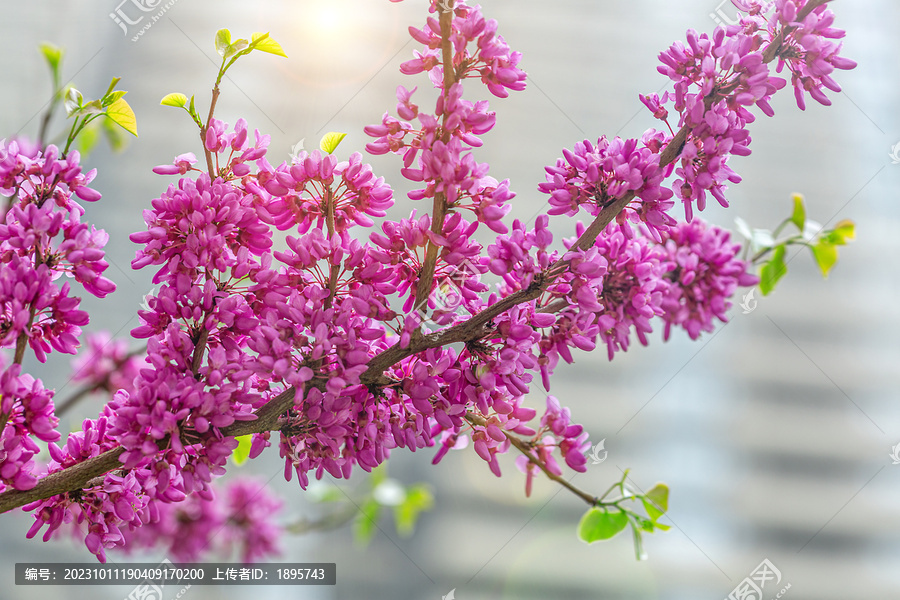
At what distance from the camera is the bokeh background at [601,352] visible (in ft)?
5.38

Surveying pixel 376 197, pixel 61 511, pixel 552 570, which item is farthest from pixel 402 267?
pixel 552 570

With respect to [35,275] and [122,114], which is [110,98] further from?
[35,275]

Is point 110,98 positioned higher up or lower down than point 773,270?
higher up

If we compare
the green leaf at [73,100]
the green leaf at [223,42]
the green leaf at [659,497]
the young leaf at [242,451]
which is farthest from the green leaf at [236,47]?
the green leaf at [659,497]

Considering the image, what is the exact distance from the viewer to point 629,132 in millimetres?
1797

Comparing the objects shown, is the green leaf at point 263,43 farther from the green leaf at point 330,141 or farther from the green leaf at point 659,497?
the green leaf at point 659,497

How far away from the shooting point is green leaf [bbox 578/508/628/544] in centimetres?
45

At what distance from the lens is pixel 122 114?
1.38 feet

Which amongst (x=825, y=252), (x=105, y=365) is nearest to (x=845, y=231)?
(x=825, y=252)

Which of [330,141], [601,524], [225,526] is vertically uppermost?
[330,141]

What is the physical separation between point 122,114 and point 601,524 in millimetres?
462

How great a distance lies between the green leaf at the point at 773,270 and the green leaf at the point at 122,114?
47cm

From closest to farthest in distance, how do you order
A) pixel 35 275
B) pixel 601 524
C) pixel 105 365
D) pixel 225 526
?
pixel 35 275, pixel 601 524, pixel 105 365, pixel 225 526

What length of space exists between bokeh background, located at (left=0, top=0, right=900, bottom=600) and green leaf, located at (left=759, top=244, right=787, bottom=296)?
3.83 feet
